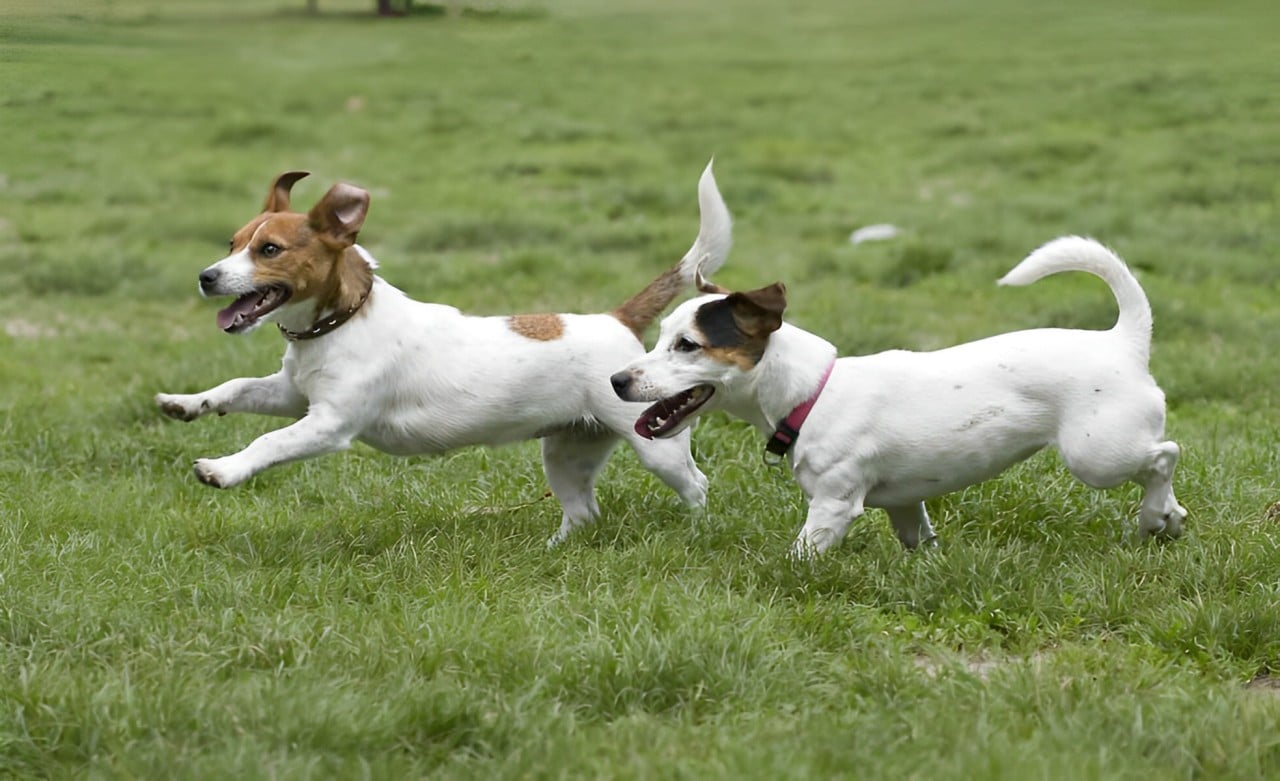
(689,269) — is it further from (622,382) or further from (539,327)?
(622,382)

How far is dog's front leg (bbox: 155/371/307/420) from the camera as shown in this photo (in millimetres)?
5348

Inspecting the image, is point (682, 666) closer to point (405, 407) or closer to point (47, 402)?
point (405, 407)

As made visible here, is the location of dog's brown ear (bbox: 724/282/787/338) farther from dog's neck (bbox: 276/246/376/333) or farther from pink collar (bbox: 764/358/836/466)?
dog's neck (bbox: 276/246/376/333)

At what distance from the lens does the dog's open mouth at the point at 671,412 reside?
16.3 ft

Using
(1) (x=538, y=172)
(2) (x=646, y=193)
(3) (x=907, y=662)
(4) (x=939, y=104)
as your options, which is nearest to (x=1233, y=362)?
(3) (x=907, y=662)

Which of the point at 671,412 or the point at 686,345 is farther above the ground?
the point at 686,345

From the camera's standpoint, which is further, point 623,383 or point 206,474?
point 206,474

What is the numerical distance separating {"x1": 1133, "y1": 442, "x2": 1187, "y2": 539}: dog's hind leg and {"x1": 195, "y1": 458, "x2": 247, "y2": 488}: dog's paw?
3.11 m

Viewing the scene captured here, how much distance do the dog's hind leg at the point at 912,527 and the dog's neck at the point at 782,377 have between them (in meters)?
0.66

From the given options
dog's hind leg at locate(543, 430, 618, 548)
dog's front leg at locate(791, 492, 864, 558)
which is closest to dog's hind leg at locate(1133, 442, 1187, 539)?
Answer: dog's front leg at locate(791, 492, 864, 558)

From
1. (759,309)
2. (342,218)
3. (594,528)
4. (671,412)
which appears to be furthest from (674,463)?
(342,218)

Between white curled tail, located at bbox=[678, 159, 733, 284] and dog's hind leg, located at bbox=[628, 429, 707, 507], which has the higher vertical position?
white curled tail, located at bbox=[678, 159, 733, 284]

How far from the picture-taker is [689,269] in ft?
18.8

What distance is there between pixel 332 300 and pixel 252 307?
0.29 metres
